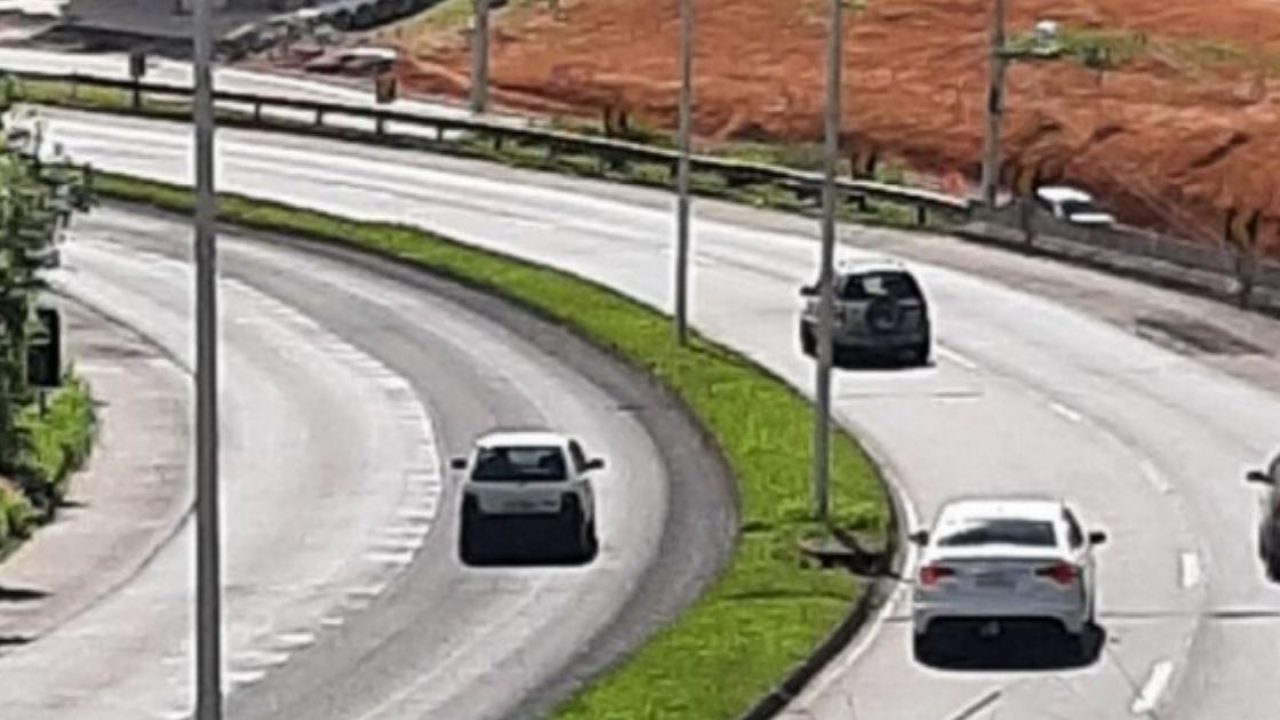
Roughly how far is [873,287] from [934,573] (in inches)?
1022

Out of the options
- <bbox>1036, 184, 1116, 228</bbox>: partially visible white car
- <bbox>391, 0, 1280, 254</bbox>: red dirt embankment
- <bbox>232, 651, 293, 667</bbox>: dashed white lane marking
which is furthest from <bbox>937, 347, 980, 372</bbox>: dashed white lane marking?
<bbox>232, 651, 293, 667</bbox>: dashed white lane marking

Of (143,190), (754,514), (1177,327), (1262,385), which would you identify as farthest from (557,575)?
(143,190)

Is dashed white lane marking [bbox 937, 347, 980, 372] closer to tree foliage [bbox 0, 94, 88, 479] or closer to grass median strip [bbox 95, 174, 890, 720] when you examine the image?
grass median strip [bbox 95, 174, 890, 720]

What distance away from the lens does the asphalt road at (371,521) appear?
51.2m

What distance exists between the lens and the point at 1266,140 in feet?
350

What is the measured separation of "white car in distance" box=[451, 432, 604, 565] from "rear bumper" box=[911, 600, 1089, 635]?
8.59 metres

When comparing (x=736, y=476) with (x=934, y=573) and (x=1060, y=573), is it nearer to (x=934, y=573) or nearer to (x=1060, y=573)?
Answer: (x=934, y=573)

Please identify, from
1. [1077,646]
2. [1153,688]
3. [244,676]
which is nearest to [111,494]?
[244,676]

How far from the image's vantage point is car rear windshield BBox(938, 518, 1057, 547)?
50.6 metres

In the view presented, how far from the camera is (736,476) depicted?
213 feet

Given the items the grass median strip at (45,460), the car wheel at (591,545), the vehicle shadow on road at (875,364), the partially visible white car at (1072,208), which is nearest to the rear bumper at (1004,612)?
the car wheel at (591,545)

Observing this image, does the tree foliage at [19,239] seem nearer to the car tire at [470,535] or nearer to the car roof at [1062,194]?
the car tire at [470,535]

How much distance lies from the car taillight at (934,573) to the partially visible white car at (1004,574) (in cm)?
1

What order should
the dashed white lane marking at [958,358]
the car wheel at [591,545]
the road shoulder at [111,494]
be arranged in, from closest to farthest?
1. the road shoulder at [111,494]
2. the car wheel at [591,545]
3. the dashed white lane marking at [958,358]
